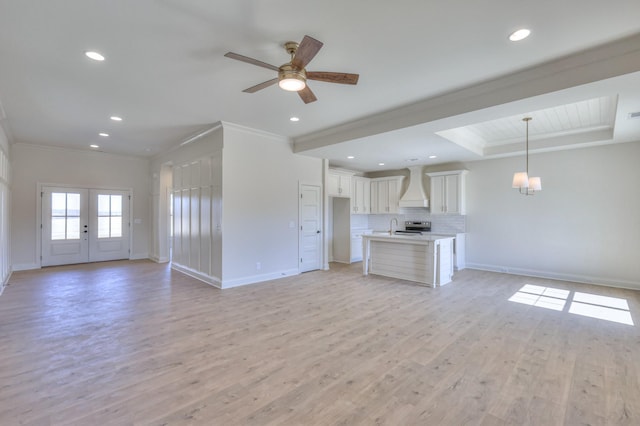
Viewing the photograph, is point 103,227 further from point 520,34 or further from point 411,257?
point 520,34

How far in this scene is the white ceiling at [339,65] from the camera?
2354mm

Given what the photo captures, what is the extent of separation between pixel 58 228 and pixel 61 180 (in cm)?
124

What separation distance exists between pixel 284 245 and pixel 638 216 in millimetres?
6776

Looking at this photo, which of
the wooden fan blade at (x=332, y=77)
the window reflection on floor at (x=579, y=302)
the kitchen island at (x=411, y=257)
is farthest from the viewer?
the kitchen island at (x=411, y=257)

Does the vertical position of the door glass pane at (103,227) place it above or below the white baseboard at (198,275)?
above

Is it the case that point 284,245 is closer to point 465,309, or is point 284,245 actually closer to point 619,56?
point 465,309

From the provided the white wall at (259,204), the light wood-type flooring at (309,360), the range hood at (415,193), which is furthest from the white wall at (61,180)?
the range hood at (415,193)

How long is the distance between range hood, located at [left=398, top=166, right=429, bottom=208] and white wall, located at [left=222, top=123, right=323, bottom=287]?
123 inches

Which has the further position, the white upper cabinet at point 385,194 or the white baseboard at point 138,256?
the white upper cabinet at point 385,194

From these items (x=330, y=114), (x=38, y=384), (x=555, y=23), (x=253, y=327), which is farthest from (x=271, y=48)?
(x=38, y=384)

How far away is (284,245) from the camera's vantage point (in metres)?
6.31

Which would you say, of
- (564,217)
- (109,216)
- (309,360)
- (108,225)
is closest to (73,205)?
(109,216)

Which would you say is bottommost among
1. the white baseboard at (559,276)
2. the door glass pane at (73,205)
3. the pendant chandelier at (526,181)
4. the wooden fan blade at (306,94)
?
the white baseboard at (559,276)

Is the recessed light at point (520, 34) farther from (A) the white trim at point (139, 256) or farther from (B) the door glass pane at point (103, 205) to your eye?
(A) the white trim at point (139, 256)
